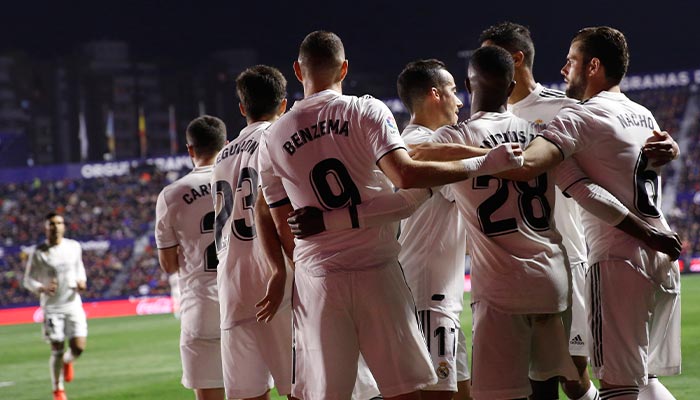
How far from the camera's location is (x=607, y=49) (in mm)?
4336

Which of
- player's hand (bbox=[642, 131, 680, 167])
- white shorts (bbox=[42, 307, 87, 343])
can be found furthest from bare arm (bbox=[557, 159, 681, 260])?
white shorts (bbox=[42, 307, 87, 343])

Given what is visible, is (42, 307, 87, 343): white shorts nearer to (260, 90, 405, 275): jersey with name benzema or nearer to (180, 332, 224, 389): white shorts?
(180, 332, 224, 389): white shorts

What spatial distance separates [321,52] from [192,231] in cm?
215

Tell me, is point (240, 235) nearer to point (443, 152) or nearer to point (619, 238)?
point (443, 152)

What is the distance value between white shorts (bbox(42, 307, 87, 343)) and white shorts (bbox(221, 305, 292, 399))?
721 cm

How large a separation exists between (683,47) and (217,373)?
2192 inches

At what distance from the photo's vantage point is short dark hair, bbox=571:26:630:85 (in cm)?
433

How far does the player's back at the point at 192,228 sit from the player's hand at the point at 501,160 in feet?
8.57

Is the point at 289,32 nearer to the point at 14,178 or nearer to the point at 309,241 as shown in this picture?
the point at 14,178

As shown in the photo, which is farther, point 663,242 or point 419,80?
point 419,80

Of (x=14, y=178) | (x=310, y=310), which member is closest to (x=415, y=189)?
(x=310, y=310)

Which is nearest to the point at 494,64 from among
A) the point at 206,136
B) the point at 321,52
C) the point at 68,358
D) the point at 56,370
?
the point at 321,52

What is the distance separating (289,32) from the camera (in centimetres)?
6581

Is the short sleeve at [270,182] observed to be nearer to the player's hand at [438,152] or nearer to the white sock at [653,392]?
the player's hand at [438,152]
